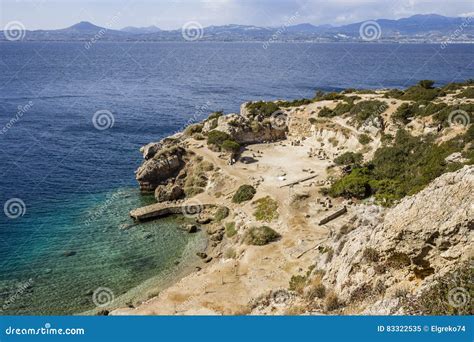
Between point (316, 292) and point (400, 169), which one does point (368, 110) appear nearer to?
point (400, 169)

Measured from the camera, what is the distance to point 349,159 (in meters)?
51.4

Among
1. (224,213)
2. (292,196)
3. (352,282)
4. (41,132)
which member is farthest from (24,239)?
(41,132)

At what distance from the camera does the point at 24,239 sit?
4031 cm

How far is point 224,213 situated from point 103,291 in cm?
1610

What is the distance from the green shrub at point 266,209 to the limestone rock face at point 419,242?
1955 cm

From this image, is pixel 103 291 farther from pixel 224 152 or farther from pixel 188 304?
pixel 224 152

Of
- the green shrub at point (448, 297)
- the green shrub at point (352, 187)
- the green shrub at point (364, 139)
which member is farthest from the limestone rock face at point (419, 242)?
the green shrub at point (364, 139)

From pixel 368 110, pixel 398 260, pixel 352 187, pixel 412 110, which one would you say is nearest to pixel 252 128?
pixel 368 110

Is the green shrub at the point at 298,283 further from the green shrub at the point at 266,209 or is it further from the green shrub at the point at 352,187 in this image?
the green shrub at the point at 352,187

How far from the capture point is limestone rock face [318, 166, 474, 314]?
58.3 ft

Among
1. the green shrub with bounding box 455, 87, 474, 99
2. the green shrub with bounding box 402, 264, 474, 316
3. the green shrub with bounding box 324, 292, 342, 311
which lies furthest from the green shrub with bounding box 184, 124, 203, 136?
the green shrub with bounding box 402, 264, 474, 316

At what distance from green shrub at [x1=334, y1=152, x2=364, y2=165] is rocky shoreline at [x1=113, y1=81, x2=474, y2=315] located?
0.65ft

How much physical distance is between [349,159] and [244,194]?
14596mm

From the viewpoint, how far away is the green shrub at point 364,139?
53812mm
